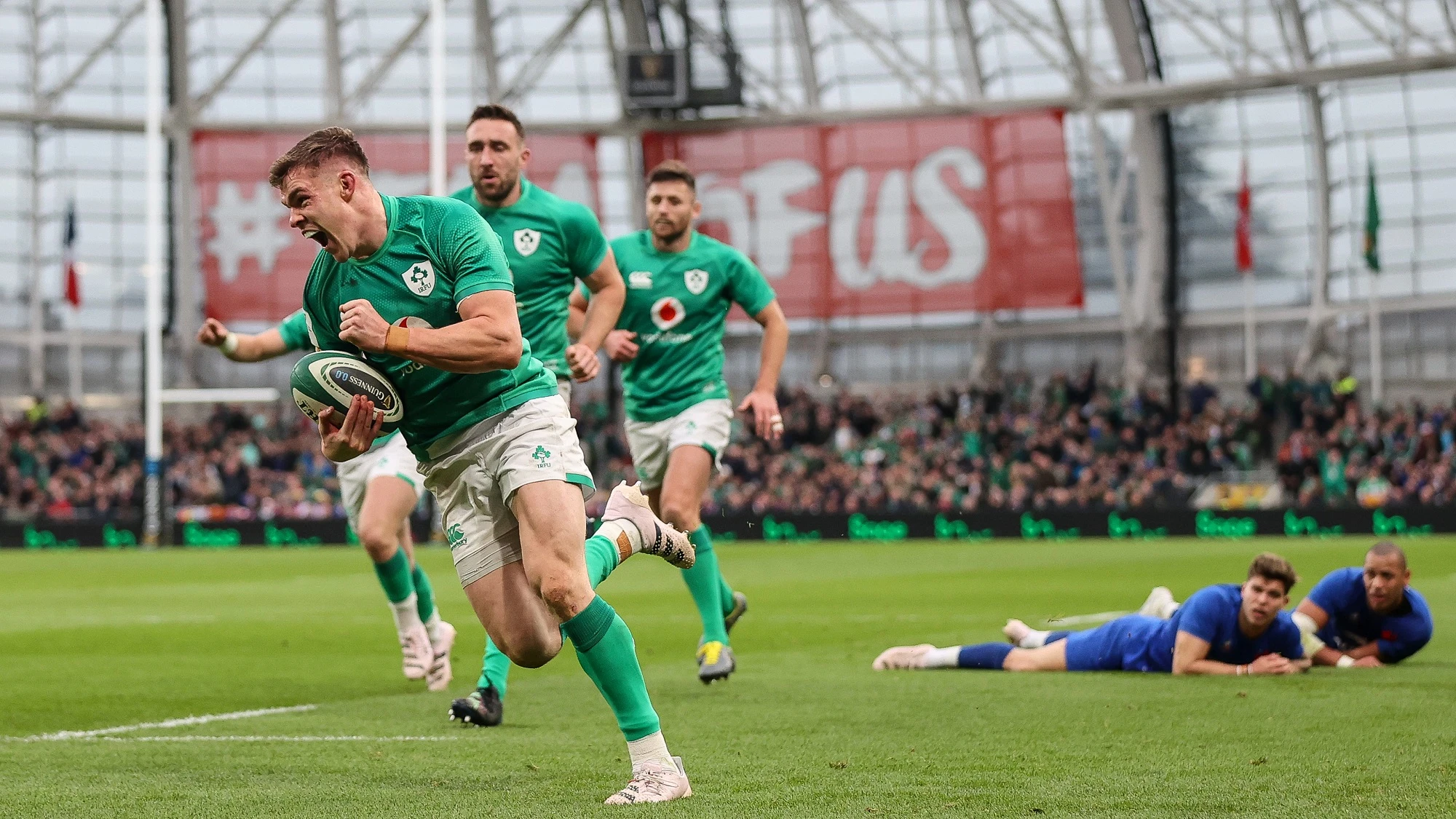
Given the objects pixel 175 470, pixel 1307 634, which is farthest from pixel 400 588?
pixel 175 470

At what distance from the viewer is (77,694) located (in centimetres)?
881

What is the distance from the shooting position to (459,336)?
5203 millimetres

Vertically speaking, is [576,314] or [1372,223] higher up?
[1372,223]

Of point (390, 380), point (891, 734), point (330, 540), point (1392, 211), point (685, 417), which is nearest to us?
point (390, 380)

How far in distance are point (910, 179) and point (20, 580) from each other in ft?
82.7

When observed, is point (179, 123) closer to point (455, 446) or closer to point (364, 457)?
point (364, 457)

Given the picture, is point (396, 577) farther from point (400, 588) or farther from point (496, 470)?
point (496, 470)

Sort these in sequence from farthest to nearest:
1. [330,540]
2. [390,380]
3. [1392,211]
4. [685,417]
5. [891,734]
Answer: [1392,211] < [330,540] < [685,417] < [891,734] < [390,380]

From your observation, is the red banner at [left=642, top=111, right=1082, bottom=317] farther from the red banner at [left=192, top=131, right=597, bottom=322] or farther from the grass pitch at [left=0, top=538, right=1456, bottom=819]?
the grass pitch at [left=0, top=538, right=1456, bottom=819]

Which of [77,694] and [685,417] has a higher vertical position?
[685,417]

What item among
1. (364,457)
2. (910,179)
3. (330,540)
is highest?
(910,179)

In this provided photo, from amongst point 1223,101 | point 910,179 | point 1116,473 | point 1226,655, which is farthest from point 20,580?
point 1223,101

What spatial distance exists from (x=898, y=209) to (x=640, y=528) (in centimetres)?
3545

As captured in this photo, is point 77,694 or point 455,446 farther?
point 77,694
